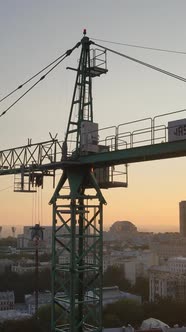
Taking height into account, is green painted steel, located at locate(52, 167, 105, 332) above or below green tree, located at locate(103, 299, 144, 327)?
above

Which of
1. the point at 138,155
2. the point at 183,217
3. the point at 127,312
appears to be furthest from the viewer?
the point at 183,217

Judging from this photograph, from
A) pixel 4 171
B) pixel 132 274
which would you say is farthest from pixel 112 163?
pixel 132 274

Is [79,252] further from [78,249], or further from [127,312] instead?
[127,312]

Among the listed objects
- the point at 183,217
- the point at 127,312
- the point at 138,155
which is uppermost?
the point at 138,155

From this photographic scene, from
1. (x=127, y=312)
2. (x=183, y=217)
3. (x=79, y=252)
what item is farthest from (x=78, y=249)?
(x=183, y=217)

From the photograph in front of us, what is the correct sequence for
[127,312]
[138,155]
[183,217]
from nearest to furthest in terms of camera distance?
[138,155] < [127,312] < [183,217]

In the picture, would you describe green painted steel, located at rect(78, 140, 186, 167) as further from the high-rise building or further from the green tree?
the high-rise building

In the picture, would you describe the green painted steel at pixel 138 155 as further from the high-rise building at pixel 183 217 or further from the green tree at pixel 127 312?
the high-rise building at pixel 183 217

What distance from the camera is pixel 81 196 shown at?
16.3 metres

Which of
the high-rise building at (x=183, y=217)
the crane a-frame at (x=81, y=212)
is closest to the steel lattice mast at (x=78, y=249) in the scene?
the crane a-frame at (x=81, y=212)

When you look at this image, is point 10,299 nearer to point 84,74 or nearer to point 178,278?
point 178,278

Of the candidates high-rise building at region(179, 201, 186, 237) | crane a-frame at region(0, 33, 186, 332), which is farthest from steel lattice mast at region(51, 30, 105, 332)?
high-rise building at region(179, 201, 186, 237)

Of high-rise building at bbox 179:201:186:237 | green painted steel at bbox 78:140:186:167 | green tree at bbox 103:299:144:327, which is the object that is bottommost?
green tree at bbox 103:299:144:327

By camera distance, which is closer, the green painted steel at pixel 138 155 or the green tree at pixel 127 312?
the green painted steel at pixel 138 155
